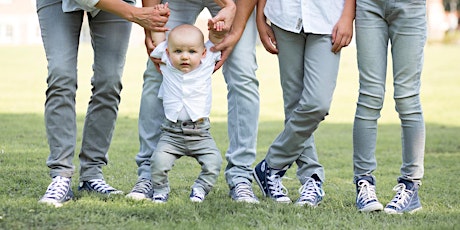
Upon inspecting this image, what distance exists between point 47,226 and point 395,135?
7179 millimetres

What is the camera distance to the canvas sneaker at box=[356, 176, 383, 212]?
15.8ft

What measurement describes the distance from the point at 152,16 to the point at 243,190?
3.94ft

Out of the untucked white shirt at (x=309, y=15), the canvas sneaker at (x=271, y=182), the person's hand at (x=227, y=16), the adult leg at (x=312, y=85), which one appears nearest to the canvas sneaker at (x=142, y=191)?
the canvas sneaker at (x=271, y=182)

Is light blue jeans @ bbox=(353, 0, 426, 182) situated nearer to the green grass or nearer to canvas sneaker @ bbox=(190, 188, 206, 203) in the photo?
the green grass

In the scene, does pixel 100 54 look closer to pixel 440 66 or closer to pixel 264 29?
pixel 264 29

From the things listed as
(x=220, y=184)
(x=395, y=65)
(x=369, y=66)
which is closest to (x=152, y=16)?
(x=369, y=66)

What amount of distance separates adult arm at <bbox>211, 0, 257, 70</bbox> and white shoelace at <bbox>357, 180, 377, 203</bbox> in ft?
3.69

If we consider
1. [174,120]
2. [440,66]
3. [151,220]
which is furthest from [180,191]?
[440,66]

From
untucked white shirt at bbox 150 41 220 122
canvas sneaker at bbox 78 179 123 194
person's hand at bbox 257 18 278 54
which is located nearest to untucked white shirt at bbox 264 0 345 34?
person's hand at bbox 257 18 278 54

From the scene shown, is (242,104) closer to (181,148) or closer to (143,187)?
(181,148)

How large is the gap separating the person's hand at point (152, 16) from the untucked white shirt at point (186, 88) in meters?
0.19

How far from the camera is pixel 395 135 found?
10.6 meters

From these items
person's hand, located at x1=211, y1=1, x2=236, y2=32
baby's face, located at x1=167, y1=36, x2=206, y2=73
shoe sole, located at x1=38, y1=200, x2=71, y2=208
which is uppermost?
person's hand, located at x1=211, y1=1, x2=236, y2=32

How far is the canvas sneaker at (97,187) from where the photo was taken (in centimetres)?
518
